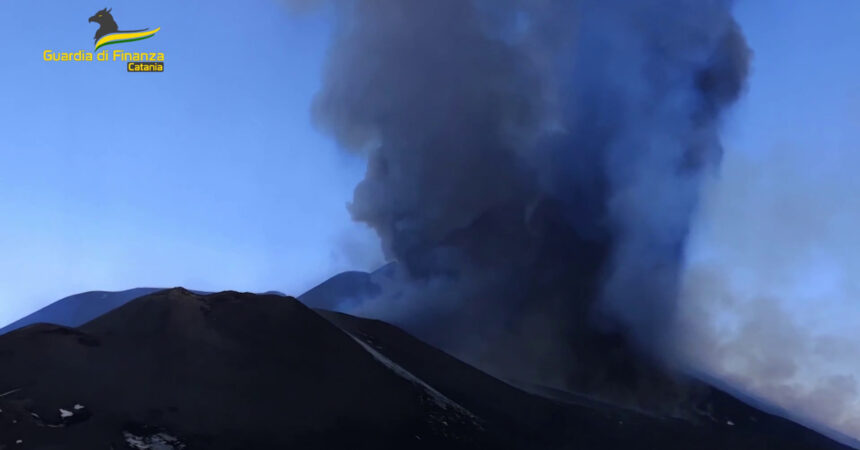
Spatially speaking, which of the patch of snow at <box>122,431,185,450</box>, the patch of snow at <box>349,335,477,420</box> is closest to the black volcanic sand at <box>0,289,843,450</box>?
the patch of snow at <box>122,431,185,450</box>

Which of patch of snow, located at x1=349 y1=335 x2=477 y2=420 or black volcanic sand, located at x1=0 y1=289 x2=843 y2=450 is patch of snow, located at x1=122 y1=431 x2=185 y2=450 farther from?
patch of snow, located at x1=349 y1=335 x2=477 y2=420

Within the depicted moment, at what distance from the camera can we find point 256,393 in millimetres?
63031

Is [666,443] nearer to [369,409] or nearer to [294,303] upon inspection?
[369,409]

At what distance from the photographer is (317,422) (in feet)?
199

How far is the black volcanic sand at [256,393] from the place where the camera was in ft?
175

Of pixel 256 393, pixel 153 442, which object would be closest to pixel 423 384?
pixel 256 393

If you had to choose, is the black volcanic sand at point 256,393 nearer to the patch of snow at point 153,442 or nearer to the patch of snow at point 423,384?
the patch of snow at point 153,442

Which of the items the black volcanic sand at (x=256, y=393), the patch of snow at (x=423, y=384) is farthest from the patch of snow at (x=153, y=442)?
the patch of snow at (x=423, y=384)

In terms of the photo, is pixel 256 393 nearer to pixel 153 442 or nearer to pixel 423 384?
pixel 153 442

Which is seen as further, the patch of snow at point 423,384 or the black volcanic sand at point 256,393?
the patch of snow at point 423,384

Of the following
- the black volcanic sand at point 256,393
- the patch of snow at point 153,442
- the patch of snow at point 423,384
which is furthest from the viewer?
the patch of snow at point 423,384

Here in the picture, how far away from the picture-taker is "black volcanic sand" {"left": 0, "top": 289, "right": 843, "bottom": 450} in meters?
53.4

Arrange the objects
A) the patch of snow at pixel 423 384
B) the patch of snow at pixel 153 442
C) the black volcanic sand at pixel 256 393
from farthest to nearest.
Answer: the patch of snow at pixel 423 384 < the black volcanic sand at pixel 256 393 < the patch of snow at pixel 153 442

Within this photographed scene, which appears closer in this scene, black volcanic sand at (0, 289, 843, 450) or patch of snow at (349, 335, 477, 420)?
black volcanic sand at (0, 289, 843, 450)
